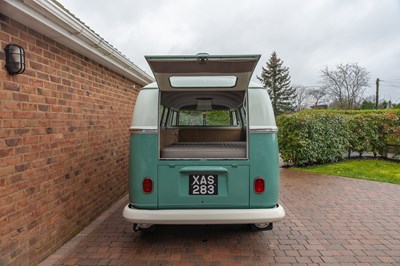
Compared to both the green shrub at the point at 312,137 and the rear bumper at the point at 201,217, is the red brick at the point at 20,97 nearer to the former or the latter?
the rear bumper at the point at 201,217

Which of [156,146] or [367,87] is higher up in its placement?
[367,87]

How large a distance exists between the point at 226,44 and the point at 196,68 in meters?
17.1

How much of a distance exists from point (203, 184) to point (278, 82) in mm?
42610

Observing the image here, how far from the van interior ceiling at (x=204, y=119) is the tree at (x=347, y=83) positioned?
35773 mm

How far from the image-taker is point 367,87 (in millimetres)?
37000

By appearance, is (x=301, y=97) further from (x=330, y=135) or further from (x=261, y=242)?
(x=261, y=242)

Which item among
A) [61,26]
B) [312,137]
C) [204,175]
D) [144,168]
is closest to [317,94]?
[312,137]

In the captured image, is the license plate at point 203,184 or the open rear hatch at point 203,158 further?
the license plate at point 203,184

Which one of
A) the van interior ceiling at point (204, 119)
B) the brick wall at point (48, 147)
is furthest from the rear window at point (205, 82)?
the brick wall at point (48, 147)

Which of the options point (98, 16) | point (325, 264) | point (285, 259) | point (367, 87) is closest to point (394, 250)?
point (325, 264)

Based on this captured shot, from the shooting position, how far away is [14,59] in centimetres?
259

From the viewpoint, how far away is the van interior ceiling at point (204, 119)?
4.38 m

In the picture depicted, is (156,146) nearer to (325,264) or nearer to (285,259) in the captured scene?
(285,259)

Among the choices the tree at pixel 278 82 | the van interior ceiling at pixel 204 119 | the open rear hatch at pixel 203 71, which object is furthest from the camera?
the tree at pixel 278 82
